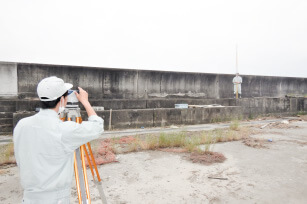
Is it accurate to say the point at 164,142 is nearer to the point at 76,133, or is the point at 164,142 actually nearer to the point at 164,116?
the point at 164,116

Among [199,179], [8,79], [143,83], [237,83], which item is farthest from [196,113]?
[8,79]

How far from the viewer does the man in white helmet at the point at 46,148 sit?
132 cm

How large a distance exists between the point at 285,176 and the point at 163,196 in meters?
2.14

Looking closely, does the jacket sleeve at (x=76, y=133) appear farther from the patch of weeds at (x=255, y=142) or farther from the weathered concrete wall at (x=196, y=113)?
the weathered concrete wall at (x=196, y=113)

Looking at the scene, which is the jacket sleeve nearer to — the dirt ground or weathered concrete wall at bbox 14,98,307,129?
the dirt ground

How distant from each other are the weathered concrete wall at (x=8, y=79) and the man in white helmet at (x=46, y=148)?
7.76 metres

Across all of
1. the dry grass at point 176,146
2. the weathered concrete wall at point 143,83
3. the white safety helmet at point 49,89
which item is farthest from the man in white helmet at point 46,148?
the weathered concrete wall at point 143,83

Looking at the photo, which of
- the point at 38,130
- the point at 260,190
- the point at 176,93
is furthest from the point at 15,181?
the point at 176,93

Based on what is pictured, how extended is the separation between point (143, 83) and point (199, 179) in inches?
288

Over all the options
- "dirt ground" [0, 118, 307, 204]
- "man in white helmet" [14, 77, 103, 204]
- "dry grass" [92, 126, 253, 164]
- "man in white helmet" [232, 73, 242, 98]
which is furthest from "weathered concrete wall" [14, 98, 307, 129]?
"man in white helmet" [14, 77, 103, 204]

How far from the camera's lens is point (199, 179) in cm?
335

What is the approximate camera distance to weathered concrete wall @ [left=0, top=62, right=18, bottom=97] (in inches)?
301

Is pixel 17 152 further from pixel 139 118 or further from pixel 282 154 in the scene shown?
pixel 139 118

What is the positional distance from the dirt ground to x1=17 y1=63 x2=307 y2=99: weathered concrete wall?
5.18 metres
